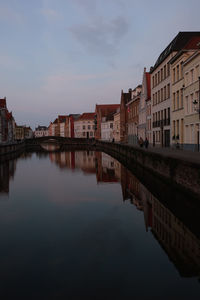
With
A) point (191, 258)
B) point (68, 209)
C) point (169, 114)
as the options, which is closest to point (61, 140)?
point (169, 114)

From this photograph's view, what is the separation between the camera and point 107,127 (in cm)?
9894

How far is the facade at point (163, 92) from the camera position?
115 ft

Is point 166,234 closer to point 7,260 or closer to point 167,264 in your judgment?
point 167,264

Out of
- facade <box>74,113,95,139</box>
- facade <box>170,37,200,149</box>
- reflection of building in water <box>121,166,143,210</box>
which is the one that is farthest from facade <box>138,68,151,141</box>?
facade <box>74,113,95,139</box>

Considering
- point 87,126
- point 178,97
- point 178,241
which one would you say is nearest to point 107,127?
point 87,126

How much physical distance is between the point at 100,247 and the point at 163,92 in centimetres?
3244

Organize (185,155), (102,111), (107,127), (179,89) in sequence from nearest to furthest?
(185,155) → (179,89) → (107,127) → (102,111)

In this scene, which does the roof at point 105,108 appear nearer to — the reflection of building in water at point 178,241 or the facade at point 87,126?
the facade at point 87,126

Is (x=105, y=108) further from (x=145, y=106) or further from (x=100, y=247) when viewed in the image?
(x=100, y=247)

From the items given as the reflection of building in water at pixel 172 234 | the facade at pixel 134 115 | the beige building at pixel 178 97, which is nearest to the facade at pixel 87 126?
the facade at pixel 134 115

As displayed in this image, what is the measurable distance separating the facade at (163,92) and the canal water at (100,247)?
2222cm

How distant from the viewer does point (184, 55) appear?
1171 inches

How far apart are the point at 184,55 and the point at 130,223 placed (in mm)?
22712

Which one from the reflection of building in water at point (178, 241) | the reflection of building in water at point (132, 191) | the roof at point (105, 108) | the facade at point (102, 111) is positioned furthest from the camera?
the roof at point (105, 108)
